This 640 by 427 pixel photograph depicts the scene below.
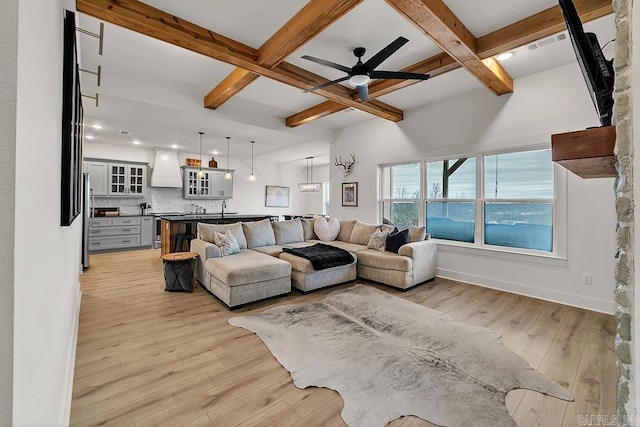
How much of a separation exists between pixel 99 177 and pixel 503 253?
27.7 ft

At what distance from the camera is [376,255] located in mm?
4285

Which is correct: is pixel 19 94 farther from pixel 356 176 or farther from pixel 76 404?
pixel 356 176

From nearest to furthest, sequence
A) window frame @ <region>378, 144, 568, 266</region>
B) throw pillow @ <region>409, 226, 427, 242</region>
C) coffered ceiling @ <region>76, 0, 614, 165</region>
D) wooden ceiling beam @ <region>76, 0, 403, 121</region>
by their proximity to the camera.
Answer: wooden ceiling beam @ <region>76, 0, 403, 121</region> < coffered ceiling @ <region>76, 0, 614, 165</region> < window frame @ <region>378, 144, 568, 266</region> < throw pillow @ <region>409, 226, 427, 242</region>

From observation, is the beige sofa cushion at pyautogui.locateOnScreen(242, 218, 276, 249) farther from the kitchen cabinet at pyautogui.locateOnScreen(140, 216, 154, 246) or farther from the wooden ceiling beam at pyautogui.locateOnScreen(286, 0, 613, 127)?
the kitchen cabinet at pyautogui.locateOnScreen(140, 216, 154, 246)

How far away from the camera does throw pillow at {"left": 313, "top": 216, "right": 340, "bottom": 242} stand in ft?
17.4

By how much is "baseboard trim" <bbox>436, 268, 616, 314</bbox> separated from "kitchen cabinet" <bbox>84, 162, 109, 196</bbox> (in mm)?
7621

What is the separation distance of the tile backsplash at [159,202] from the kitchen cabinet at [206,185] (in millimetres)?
271

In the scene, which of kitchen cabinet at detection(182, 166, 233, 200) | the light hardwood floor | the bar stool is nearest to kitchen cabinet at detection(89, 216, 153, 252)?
kitchen cabinet at detection(182, 166, 233, 200)

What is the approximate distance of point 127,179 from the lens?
23.4 ft

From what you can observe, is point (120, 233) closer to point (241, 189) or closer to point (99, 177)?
point (99, 177)

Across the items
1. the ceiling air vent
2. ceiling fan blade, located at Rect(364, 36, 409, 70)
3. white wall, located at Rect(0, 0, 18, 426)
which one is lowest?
white wall, located at Rect(0, 0, 18, 426)

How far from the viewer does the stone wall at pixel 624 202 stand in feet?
3.67

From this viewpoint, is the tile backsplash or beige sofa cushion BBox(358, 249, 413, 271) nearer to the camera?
beige sofa cushion BBox(358, 249, 413, 271)

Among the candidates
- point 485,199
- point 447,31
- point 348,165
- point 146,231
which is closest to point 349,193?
point 348,165
